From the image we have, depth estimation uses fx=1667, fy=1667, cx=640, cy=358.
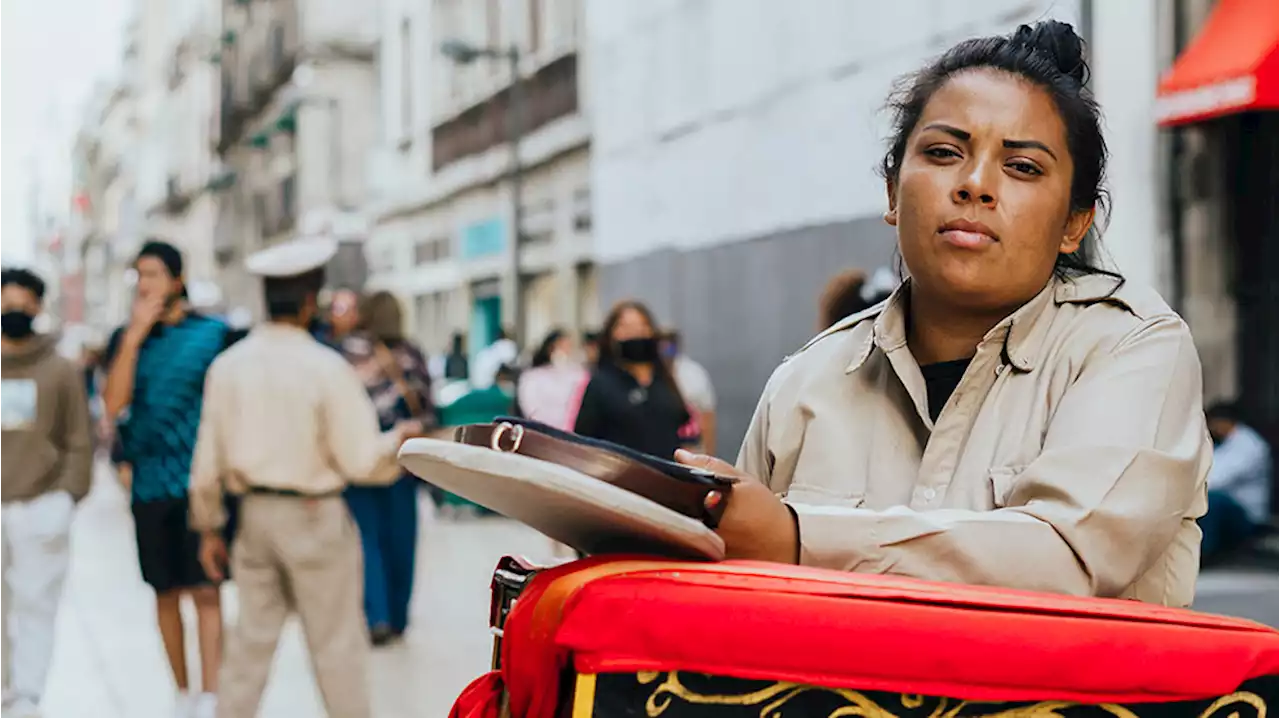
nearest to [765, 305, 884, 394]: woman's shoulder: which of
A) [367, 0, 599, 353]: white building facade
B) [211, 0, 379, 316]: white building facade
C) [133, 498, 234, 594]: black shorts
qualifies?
[133, 498, 234, 594]: black shorts

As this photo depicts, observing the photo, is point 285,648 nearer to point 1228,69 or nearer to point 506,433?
point 1228,69

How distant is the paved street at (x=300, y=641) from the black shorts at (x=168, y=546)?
2.39ft

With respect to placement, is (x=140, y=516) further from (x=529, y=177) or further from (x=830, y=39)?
(x=529, y=177)

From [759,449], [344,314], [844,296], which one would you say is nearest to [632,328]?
[844,296]

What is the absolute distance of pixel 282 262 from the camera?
613cm

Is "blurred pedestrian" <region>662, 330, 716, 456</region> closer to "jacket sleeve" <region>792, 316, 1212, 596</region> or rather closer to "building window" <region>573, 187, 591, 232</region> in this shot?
"building window" <region>573, 187, 591, 232</region>

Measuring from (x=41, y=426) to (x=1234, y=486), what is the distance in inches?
276

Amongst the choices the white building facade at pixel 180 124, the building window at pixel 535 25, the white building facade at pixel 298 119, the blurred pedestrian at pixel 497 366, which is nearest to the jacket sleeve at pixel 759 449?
the blurred pedestrian at pixel 497 366

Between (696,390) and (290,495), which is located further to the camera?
(696,390)

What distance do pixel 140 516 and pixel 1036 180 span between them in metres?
5.66

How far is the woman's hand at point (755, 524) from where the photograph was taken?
5.34 feet

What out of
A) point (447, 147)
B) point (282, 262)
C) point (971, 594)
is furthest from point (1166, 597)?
point (447, 147)

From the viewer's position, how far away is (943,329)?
2014 millimetres

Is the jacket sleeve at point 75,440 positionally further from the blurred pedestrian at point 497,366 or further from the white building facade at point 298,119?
the white building facade at point 298,119
